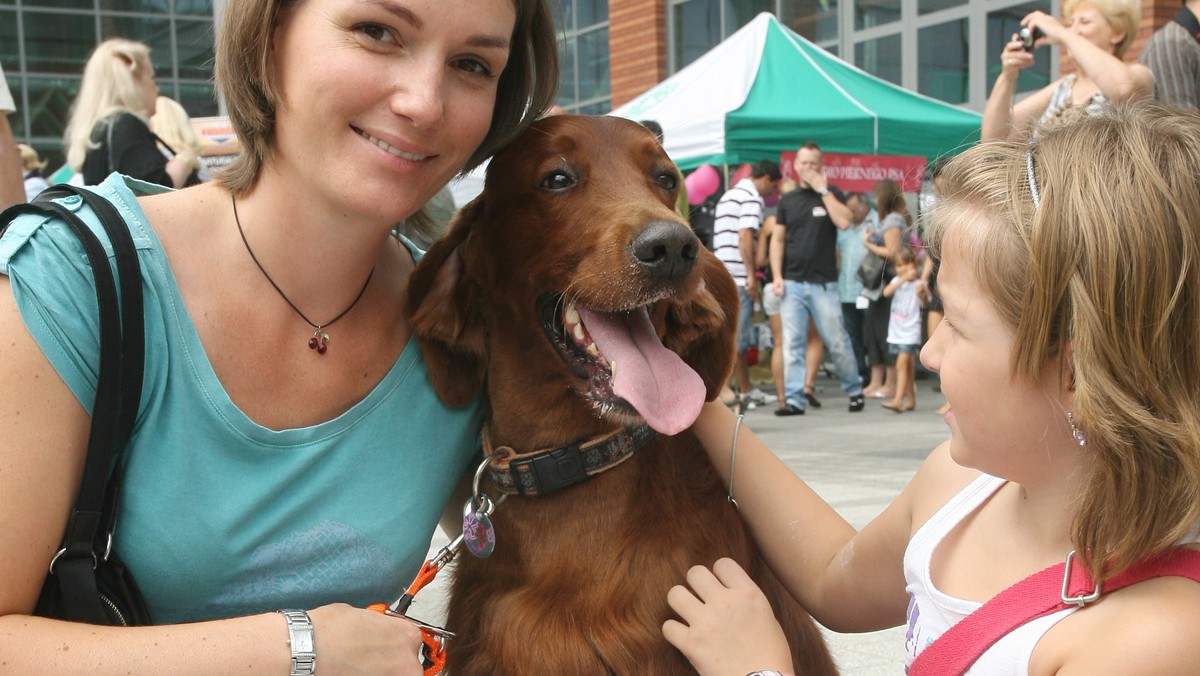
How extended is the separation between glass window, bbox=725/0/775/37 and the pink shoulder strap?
41.1 ft

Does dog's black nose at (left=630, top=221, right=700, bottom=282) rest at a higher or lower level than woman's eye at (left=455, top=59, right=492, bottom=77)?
lower

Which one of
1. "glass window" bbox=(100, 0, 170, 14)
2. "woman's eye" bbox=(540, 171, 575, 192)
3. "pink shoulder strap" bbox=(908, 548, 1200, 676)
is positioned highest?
"glass window" bbox=(100, 0, 170, 14)

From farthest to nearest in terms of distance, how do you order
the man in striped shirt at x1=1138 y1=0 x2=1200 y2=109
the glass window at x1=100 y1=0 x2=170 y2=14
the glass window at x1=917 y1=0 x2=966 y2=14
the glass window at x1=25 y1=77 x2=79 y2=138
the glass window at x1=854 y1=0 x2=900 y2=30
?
the glass window at x1=100 y1=0 x2=170 y2=14 → the glass window at x1=25 y1=77 x2=79 y2=138 → the glass window at x1=854 y1=0 x2=900 y2=30 → the glass window at x1=917 y1=0 x2=966 y2=14 → the man in striped shirt at x1=1138 y1=0 x2=1200 y2=109

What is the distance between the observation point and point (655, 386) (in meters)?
1.87

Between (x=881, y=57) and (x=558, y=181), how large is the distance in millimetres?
11014

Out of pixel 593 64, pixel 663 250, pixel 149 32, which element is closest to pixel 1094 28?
pixel 663 250

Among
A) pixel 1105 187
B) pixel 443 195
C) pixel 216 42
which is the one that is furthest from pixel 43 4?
pixel 1105 187

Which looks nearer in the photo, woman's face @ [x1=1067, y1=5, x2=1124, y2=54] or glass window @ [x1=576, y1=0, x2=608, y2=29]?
woman's face @ [x1=1067, y1=5, x2=1124, y2=54]

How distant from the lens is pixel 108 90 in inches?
195

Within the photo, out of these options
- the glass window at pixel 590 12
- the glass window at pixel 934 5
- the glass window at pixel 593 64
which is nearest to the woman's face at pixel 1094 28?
the glass window at pixel 934 5

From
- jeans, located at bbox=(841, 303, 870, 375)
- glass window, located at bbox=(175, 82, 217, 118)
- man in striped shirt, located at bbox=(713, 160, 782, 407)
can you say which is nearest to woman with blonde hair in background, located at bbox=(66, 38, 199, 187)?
man in striped shirt, located at bbox=(713, 160, 782, 407)

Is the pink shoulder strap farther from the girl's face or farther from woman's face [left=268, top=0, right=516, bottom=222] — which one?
woman's face [left=268, top=0, right=516, bottom=222]

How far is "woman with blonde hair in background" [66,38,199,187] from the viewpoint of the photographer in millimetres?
4891

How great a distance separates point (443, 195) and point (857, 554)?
11.1 ft
